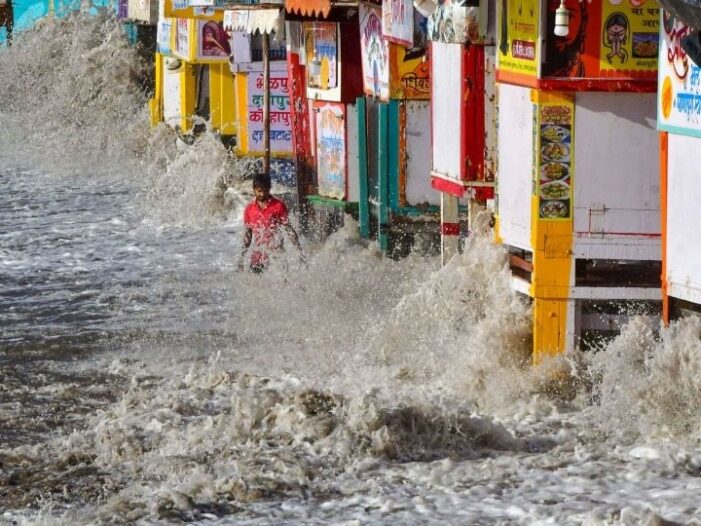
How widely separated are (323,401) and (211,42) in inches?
518

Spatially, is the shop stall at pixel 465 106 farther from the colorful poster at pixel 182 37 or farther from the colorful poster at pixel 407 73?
the colorful poster at pixel 182 37

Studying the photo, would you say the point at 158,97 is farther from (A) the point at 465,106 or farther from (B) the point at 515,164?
(B) the point at 515,164

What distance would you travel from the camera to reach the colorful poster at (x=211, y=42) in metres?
21.1

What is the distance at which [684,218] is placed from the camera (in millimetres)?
7680

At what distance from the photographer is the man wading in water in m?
13.2

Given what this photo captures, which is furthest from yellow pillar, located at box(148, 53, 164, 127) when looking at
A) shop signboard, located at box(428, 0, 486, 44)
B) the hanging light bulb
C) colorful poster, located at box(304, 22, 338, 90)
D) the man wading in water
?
the hanging light bulb

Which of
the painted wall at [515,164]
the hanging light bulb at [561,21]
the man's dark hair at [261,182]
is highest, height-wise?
the hanging light bulb at [561,21]

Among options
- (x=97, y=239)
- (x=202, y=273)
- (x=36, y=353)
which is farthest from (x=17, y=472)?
(x=97, y=239)

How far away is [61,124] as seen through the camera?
2794cm

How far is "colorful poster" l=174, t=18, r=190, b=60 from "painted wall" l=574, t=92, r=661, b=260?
13.4 metres

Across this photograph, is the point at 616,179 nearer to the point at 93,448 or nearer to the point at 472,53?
→ the point at 472,53

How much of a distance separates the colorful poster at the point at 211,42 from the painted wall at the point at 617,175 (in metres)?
12.9

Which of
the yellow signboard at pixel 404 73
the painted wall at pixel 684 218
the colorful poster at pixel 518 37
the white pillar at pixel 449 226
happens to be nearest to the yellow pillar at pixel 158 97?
the yellow signboard at pixel 404 73

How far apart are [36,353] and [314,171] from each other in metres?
5.22
